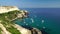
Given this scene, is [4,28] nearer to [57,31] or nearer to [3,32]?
[3,32]

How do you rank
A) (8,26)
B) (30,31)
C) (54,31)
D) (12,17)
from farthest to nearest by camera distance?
(12,17)
(54,31)
(30,31)
(8,26)

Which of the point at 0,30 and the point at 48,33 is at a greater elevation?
the point at 0,30

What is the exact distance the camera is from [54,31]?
78.6 m

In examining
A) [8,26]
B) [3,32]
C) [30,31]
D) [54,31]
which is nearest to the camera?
[3,32]

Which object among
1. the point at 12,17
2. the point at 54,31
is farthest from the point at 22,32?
the point at 12,17

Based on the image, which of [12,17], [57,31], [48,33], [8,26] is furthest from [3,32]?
[12,17]

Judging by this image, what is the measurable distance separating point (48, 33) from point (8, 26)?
45.2ft

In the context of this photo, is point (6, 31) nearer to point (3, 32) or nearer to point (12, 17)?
point (3, 32)

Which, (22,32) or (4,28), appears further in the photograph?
(22,32)

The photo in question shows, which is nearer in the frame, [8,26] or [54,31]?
[8,26]

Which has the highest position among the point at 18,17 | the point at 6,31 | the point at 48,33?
the point at 6,31

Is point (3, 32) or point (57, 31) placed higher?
point (3, 32)

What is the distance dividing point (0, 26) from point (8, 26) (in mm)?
4250

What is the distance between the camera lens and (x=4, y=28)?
6462cm
